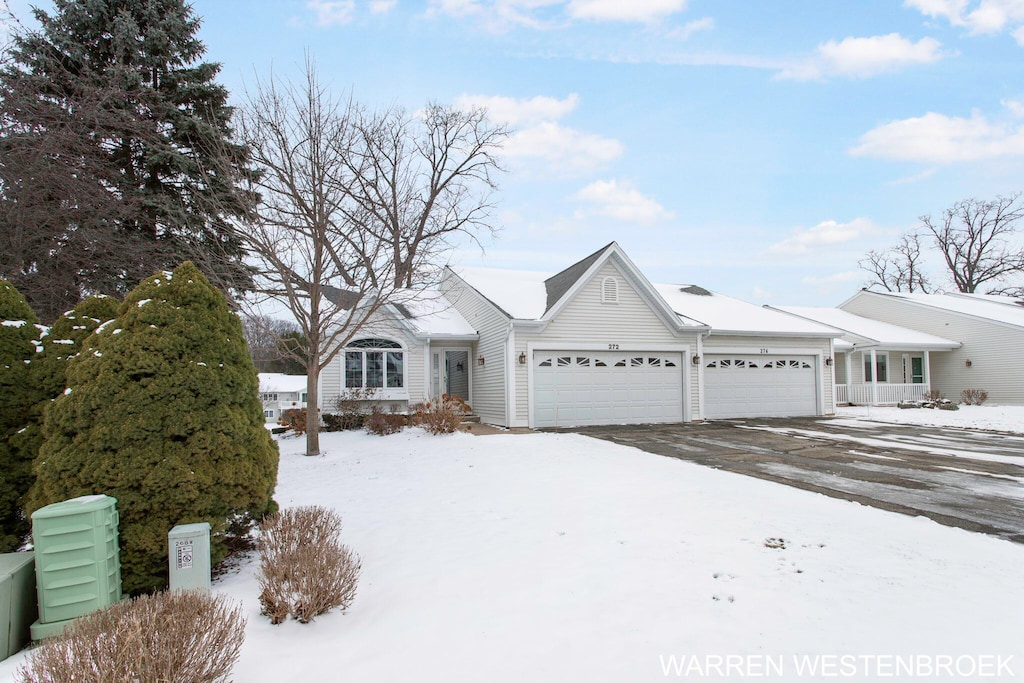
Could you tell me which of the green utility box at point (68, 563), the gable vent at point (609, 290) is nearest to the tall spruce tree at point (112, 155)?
the green utility box at point (68, 563)

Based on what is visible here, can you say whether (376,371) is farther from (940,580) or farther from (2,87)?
(940,580)

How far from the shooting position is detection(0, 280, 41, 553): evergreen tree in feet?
12.9

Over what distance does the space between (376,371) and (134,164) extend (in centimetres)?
864

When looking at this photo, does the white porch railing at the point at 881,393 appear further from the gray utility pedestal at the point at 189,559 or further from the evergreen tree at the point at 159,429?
the gray utility pedestal at the point at 189,559

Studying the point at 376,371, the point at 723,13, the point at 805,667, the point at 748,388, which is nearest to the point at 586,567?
the point at 805,667

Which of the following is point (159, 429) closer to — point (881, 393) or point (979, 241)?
point (881, 393)

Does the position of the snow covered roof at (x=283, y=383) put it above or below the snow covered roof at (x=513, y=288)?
below

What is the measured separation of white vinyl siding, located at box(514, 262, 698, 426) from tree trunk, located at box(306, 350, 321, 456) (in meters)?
5.28

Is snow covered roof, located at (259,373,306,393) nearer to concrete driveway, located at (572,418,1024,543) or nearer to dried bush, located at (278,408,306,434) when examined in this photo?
dried bush, located at (278,408,306,434)

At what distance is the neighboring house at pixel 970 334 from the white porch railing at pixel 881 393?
1.90m

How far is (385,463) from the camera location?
30.4ft

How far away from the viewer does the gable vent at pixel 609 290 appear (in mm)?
15305

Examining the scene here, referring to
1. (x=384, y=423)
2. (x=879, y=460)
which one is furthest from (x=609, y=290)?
(x=879, y=460)

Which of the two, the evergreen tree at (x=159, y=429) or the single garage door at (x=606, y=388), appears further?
the single garage door at (x=606, y=388)
